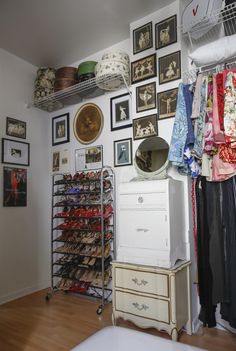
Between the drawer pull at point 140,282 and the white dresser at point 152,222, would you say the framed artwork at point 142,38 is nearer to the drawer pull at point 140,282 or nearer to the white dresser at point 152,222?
the white dresser at point 152,222

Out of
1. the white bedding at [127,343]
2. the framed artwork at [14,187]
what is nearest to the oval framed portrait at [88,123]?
the framed artwork at [14,187]

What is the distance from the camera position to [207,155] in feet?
5.83

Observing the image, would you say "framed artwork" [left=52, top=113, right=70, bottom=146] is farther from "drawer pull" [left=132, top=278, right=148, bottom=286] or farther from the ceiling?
"drawer pull" [left=132, top=278, right=148, bottom=286]

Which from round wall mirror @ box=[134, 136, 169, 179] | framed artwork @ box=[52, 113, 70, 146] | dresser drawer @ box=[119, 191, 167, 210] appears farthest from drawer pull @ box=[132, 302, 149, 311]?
framed artwork @ box=[52, 113, 70, 146]

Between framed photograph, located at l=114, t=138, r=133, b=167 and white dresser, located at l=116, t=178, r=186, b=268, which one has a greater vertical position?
framed photograph, located at l=114, t=138, r=133, b=167

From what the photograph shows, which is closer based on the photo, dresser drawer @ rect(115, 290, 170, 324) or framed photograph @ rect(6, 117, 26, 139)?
dresser drawer @ rect(115, 290, 170, 324)

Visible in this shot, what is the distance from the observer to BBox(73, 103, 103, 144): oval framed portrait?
2797 millimetres

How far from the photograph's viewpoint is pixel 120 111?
8.66 ft

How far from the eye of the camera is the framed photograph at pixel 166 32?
Result: 211 centimetres

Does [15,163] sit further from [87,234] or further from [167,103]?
[167,103]

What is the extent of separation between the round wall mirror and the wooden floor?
1.20 metres

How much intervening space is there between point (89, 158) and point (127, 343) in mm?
2043

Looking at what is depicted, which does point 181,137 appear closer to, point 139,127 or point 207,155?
point 207,155

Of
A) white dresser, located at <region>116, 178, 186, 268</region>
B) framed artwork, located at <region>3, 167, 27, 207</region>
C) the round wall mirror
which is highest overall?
the round wall mirror
